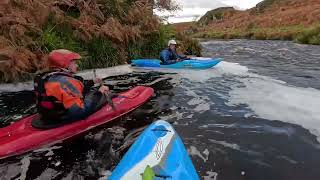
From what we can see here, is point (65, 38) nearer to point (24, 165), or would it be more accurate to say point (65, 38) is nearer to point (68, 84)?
point (68, 84)

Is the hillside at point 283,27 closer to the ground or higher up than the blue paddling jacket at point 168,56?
closer to the ground

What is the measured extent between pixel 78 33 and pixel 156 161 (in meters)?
9.96

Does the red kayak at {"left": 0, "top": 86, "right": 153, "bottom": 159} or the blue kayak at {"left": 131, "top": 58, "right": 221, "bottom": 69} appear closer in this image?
the red kayak at {"left": 0, "top": 86, "right": 153, "bottom": 159}

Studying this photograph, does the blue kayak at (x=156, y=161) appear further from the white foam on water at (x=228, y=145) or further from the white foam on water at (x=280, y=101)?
the white foam on water at (x=280, y=101)

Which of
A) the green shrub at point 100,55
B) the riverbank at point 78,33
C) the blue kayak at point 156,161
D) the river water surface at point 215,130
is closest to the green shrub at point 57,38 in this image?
the riverbank at point 78,33

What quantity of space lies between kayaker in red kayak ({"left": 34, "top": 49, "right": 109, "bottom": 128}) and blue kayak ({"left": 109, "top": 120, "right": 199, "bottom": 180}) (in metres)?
1.82

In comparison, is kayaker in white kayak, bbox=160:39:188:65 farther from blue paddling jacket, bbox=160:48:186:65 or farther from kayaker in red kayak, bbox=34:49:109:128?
kayaker in red kayak, bbox=34:49:109:128

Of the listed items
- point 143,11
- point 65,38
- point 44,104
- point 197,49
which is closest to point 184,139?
point 44,104

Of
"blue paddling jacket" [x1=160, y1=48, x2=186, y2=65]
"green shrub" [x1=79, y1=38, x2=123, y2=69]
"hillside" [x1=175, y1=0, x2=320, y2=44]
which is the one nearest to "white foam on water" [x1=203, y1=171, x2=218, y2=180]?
"green shrub" [x1=79, y1=38, x2=123, y2=69]

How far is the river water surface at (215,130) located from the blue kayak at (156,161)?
73 cm

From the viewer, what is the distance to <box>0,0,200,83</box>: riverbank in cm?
1137

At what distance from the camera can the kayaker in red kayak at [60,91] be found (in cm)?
618

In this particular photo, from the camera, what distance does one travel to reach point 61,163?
18.4 ft

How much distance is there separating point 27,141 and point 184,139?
2470 millimetres
